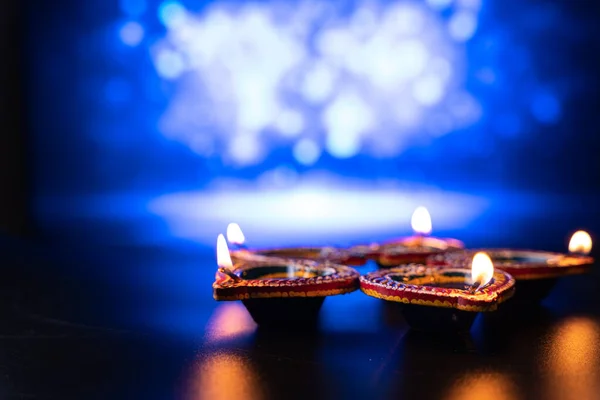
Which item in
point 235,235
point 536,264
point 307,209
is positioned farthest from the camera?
point 307,209

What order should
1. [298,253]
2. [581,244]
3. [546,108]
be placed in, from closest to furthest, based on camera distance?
[581,244]
[298,253]
[546,108]

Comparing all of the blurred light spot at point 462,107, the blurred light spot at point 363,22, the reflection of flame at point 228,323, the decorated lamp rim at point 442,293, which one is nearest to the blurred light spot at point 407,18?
the blurred light spot at point 363,22

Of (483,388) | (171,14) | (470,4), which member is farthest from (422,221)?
(171,14)

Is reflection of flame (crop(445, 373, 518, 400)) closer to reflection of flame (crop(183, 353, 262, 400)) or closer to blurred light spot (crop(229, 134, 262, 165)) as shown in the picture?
reflection of flame (crop(183, 353, 262, 400))

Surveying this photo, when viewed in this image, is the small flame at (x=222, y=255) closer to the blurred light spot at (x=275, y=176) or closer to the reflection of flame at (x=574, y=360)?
the reflection of flame at (x=574, y=360)

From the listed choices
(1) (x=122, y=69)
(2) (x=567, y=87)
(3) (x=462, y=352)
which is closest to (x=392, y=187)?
(2) (x=567, y=87)

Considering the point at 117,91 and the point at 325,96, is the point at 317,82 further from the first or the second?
the point at 117,91
